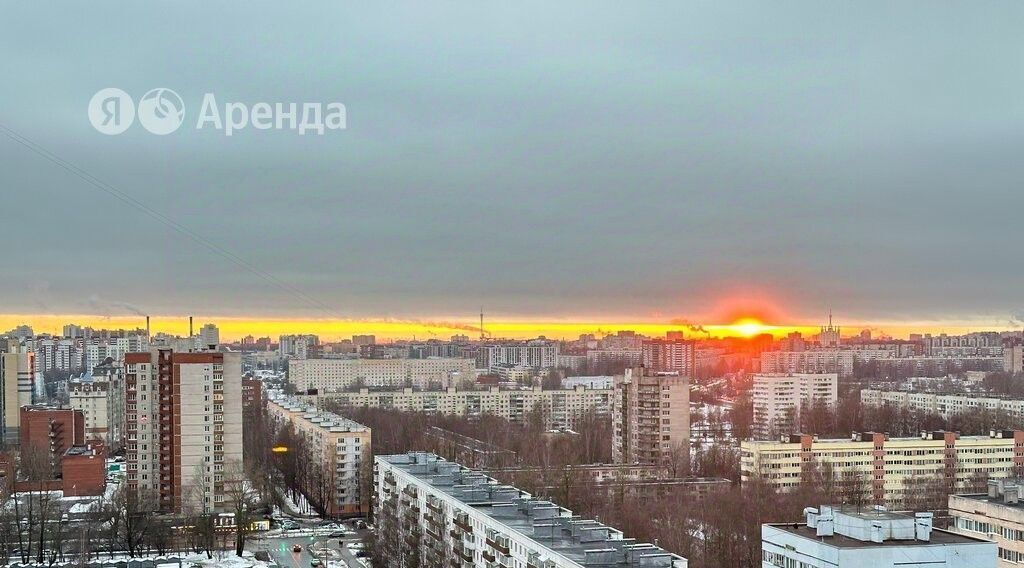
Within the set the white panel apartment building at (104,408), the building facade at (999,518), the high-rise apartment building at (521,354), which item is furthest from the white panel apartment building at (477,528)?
the high-rise apartment building at (521,354)

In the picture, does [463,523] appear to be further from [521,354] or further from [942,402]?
[521,354]

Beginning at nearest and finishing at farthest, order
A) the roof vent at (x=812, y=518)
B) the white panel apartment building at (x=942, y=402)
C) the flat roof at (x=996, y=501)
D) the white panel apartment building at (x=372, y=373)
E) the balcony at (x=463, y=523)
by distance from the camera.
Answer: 1. the roof vent at (x=812, y=518)
2. the flat roof at (x=996, y=501)
3. the balcony at (x=463, y=523)
4. the white panel apartment building at (x=942, y=402)
5. the white panel apartment building at (x=372, y=373)

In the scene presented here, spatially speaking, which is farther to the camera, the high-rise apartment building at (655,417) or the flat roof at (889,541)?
the high-rise apartment building at (655,417)

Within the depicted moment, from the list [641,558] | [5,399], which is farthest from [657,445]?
[5,399]

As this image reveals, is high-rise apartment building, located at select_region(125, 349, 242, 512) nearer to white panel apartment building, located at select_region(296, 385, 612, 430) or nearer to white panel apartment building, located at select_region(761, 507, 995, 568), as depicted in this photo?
white panel apartment building, located at select_region(761, 507, 995, 568)

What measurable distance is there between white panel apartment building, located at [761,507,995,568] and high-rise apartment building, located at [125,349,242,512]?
10542 mm

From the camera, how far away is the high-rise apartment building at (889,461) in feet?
60.2

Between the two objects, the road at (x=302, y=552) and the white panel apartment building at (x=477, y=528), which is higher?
the white panel apartment building at (x=477, y=528)

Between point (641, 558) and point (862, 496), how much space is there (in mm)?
9220

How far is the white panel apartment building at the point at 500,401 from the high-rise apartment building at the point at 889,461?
14.8 meters

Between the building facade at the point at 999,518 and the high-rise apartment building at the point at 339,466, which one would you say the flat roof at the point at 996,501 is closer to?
the building facade at the point at 999,518

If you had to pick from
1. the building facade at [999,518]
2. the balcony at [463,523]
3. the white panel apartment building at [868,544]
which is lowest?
the balcony at [463,523]

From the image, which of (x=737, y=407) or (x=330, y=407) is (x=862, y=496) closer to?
(x=737, y=407)

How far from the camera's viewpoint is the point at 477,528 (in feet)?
34.4
